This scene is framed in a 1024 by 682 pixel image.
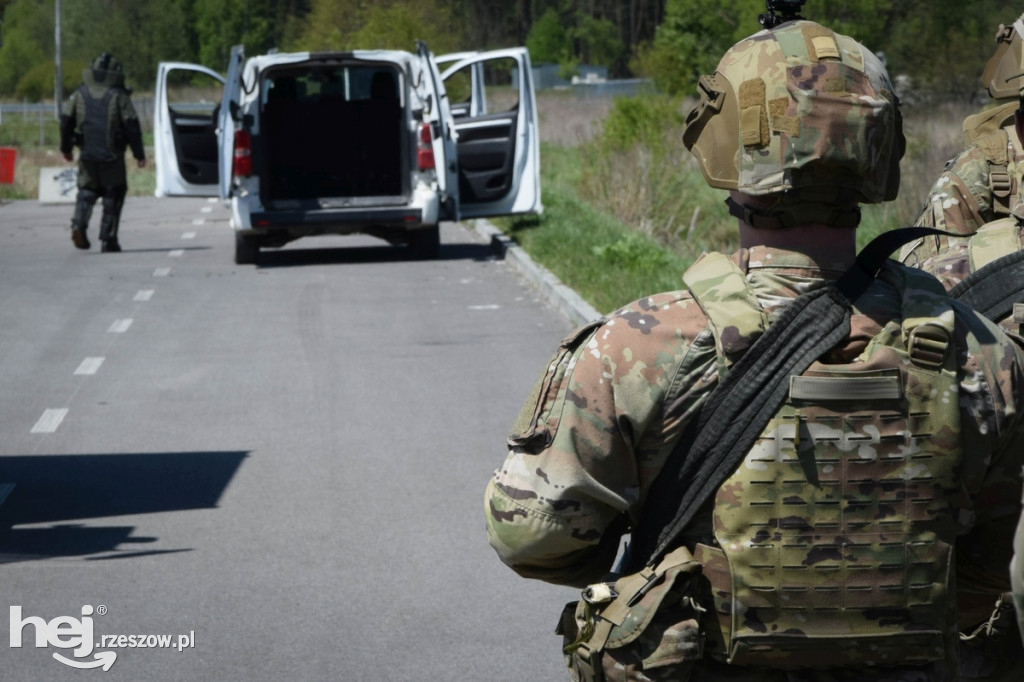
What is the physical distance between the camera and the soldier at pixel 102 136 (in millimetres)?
16297

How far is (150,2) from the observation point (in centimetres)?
4578

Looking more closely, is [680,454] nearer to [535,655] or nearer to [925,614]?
[925,614]

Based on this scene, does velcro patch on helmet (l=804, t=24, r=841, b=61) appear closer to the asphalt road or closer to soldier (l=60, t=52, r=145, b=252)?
the asphalt road

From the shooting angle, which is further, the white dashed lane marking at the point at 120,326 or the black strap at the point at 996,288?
the white dashed lane marking at the point at 120,326

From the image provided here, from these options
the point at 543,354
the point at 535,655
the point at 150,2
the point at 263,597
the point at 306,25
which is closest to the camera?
the point at 535,655

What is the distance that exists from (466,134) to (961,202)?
12295mm

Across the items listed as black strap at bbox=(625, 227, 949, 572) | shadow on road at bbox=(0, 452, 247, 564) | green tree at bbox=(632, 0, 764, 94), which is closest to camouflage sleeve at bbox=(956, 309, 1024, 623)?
black strap at bbox=(625, 227, 949, 572)

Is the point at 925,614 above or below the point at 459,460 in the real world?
above

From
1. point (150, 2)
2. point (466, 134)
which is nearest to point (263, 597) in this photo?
point (466, 134)

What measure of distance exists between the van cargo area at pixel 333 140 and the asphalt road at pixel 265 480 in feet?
7.57

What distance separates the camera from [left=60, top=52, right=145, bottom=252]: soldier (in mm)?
16297

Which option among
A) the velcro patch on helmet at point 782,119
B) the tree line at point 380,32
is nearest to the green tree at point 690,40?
the tree line at point 380,32

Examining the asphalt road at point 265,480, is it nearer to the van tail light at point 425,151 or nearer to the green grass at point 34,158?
the van tail light at point 425,151

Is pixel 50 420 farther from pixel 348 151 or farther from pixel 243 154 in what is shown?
pixel 348 151
